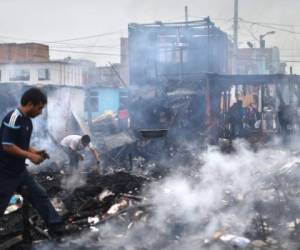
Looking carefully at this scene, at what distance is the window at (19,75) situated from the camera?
1513 inches

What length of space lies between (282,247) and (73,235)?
2700 millimetres

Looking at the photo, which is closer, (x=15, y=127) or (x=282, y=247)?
(x=15, y=127)

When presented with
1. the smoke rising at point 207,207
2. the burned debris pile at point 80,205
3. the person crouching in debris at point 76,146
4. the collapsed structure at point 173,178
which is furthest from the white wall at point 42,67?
the smoke rising at point 207,207

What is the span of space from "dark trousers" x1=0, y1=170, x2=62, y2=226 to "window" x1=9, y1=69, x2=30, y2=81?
35.2m

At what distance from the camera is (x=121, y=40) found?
45.0 m

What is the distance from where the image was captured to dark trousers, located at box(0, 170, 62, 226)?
4535 millimetres

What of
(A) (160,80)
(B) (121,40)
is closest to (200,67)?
(A) (160,80)

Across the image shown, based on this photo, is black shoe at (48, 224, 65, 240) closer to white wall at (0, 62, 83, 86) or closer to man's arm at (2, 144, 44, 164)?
man's arm at (2, 144, 44, 164)

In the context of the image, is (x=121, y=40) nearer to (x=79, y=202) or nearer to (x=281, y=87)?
(x=281, y=87)

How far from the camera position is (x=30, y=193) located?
16.0ft

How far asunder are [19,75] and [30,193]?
36.1m

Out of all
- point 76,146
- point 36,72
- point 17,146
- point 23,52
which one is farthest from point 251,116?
point 23,52

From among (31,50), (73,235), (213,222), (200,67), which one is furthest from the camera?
(31,50)

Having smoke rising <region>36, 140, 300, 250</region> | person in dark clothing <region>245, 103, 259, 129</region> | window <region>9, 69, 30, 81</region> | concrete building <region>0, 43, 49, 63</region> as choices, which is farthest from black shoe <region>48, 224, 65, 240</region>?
concrete building <region>0, 43, 49, 63</region>
